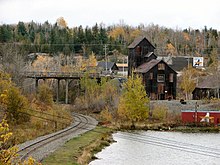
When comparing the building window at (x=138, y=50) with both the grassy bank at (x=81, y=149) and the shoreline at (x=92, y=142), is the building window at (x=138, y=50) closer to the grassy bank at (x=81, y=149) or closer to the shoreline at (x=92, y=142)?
the shoreline at (x=92, y=142)

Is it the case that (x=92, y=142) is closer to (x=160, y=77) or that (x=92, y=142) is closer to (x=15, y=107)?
(x=15, y=107)

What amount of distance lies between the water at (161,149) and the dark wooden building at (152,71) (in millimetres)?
21945

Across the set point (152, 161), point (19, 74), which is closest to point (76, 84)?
point (19, 74)

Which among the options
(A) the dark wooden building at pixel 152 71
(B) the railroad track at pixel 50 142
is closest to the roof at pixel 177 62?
(A) the dark wooden building at pixel 152 71

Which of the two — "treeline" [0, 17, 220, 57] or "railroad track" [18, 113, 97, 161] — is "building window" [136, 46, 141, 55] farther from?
"treeline" [0, 17, 220, 57]

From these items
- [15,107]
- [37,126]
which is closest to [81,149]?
[37,126]

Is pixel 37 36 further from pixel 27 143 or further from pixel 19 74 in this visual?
pixel 27 143

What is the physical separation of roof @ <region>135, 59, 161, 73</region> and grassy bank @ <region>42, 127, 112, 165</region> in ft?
81.9

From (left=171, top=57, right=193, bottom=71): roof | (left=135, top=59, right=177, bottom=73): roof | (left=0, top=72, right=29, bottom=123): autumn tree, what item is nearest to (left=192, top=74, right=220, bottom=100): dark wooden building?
(left=135, top=59, right=177, bottom=73): roof

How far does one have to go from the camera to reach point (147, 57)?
71.9 meters

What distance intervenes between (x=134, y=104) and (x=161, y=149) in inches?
582

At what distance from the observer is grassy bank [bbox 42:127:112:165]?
2735 cm

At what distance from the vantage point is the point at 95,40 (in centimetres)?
12256

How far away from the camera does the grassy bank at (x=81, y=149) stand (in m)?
27.3
